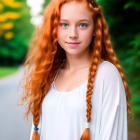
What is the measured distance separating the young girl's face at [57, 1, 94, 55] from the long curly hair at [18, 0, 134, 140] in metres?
0.05

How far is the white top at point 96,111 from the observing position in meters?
1.56

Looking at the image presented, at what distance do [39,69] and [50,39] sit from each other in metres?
0.33

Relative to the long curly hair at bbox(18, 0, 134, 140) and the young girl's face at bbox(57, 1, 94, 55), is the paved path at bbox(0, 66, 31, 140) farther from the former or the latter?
the young girl's face at bbox(57, 1, 94, 55)

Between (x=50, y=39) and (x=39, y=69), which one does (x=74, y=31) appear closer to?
(x=50, y=39)

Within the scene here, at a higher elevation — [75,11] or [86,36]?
[75,11]

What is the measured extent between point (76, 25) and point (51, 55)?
524 millimetres

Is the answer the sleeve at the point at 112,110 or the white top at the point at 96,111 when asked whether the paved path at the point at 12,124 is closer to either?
the white top at the point at 96,111

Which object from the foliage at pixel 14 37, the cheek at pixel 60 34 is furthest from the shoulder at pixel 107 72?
the foliage at pixel 14 37

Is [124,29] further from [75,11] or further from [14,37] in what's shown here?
[14,37]

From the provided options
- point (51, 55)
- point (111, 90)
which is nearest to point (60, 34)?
point (51, 55)

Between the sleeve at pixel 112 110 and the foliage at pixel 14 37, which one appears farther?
the foliage at pixel 14 37

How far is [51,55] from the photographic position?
2.13m

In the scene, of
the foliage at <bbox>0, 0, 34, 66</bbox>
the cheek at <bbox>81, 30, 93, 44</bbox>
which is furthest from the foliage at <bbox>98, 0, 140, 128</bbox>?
the foliage at <bbox>0, 0, 34, 66</bbox>

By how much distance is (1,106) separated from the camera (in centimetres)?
732
